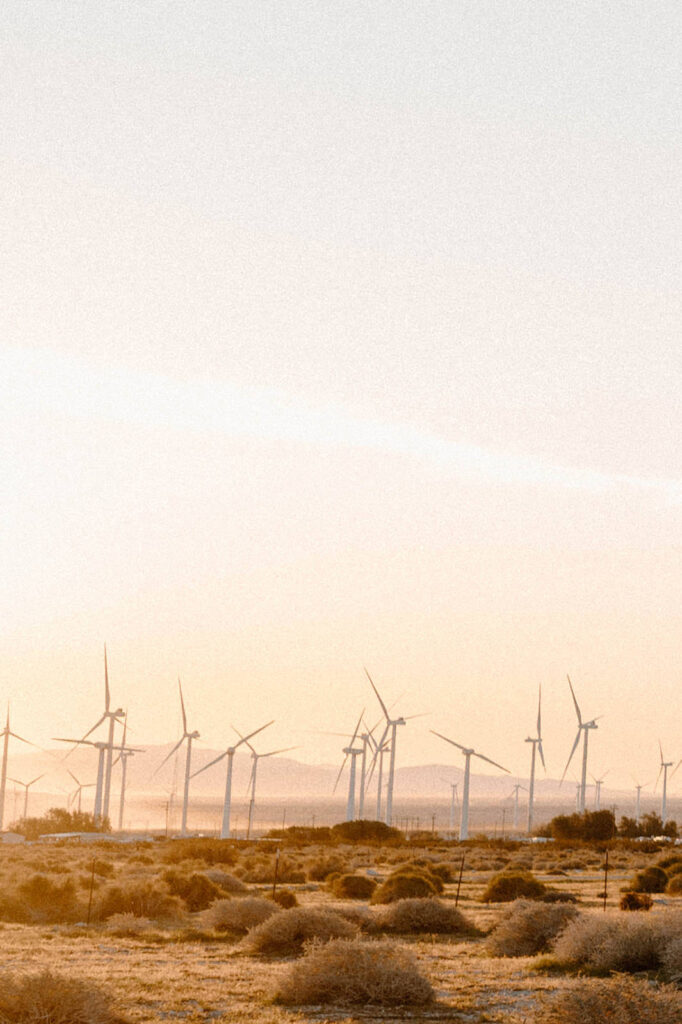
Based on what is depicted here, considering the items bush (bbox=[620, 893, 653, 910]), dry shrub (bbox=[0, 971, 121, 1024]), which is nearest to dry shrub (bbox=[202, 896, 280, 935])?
bush (bbox=[620, 893, 653, 910])

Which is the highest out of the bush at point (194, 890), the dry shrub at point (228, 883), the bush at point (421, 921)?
the bush at point (421, 921)

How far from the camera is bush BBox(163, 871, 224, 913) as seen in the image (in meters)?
46.2

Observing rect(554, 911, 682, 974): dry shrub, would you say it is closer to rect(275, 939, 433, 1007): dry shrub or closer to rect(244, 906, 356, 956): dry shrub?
rect(275, 939, 433, 1007): dry shrub

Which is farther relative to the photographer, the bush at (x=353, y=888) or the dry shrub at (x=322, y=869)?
the dry shrub at (x=322, y=869)

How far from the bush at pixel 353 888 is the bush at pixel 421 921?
40.1ft

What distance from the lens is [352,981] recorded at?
2389cm

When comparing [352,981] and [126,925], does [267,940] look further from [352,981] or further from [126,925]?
[352,981]

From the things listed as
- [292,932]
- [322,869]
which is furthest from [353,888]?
[292,932]

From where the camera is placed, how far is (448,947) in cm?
3506

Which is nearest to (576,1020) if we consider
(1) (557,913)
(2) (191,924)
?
(1) (557,913)

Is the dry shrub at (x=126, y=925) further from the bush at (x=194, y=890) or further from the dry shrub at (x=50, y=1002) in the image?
the dry shrub at (x=50, y=1002)

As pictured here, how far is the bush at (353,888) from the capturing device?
2020 inches

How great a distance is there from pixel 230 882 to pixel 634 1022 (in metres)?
37.5

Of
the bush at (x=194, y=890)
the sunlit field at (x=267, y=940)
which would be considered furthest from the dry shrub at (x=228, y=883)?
the bush at (x=194, y=890)
